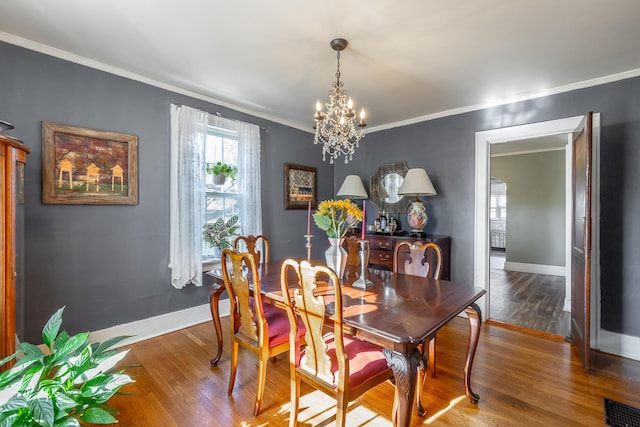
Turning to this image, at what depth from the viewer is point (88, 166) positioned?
97.3 inches

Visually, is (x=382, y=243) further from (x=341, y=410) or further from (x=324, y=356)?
(x=341, y=410)

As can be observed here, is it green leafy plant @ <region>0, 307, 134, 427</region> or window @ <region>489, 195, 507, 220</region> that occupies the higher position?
window @ <region>489, 195, 507, 220</region>

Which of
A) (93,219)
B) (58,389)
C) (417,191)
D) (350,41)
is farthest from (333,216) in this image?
(93,219)

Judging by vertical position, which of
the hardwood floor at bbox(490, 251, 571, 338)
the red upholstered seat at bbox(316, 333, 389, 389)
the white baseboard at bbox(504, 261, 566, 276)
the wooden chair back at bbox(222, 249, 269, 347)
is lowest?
the hardwood floor at bbox(490, 251, 571, 338)

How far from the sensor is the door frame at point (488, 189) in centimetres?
267

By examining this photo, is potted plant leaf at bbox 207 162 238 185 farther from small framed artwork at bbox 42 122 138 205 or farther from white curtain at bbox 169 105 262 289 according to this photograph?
small framed artwork at bbox 42 122 138 205

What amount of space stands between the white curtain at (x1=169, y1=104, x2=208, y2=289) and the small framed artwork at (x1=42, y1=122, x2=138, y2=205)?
1.19 ft

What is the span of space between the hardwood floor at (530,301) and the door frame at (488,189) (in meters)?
0.37

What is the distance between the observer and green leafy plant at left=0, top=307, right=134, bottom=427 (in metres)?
0.79

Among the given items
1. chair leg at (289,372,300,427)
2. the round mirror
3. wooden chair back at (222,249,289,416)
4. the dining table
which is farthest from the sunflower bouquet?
the round mirror

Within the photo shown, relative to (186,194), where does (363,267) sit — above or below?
below

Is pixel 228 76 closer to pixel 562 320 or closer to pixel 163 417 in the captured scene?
pixel 163 417

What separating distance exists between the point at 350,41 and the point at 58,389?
7.79 ft

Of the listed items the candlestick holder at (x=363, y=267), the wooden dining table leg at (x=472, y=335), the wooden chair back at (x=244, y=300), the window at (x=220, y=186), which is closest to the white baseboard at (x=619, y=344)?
the wooden dining table leg at (x=472, y=335)
